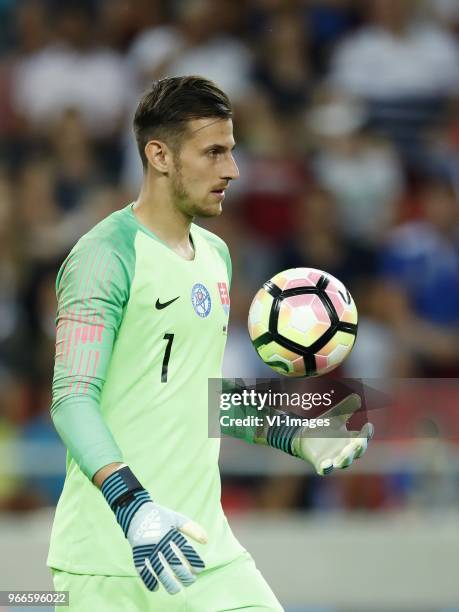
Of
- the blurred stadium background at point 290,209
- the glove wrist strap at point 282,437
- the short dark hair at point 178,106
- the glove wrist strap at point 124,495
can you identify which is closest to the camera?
the glove wrist strap at point 124,495

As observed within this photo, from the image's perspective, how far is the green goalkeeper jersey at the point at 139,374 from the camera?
138 inches

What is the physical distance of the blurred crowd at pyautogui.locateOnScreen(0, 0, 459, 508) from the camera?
8672 mm

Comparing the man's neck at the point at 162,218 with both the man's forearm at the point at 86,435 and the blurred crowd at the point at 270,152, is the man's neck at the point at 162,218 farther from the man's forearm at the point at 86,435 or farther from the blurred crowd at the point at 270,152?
the blurred crowd at the point at 270,152

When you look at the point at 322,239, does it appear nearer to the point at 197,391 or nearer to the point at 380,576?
the point at 380,576

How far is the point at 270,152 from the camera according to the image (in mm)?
9602

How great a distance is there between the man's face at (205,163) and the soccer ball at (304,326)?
44 cm

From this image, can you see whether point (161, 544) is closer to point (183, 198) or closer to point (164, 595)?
point (164, 595)

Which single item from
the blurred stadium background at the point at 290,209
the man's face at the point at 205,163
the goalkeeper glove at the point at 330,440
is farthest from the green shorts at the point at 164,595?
the blurred stadium background at the point at 290,209

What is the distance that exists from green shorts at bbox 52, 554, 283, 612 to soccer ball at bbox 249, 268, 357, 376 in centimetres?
72

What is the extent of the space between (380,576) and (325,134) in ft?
12.0

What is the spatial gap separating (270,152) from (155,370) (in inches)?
240

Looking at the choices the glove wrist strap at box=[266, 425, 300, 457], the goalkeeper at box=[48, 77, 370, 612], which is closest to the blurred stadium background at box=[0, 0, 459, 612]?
the glove wrist strap at box=[266, 425, 300, 457]

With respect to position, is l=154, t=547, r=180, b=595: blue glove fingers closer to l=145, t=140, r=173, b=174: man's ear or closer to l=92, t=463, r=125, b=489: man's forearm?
l=92, t=463, r=125, b=489: man's forearm

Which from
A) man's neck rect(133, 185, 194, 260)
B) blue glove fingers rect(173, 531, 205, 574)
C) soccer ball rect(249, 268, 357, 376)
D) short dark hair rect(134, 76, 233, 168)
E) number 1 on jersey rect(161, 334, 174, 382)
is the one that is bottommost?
blue glove fingers rect(173, 531, 205, 574)
